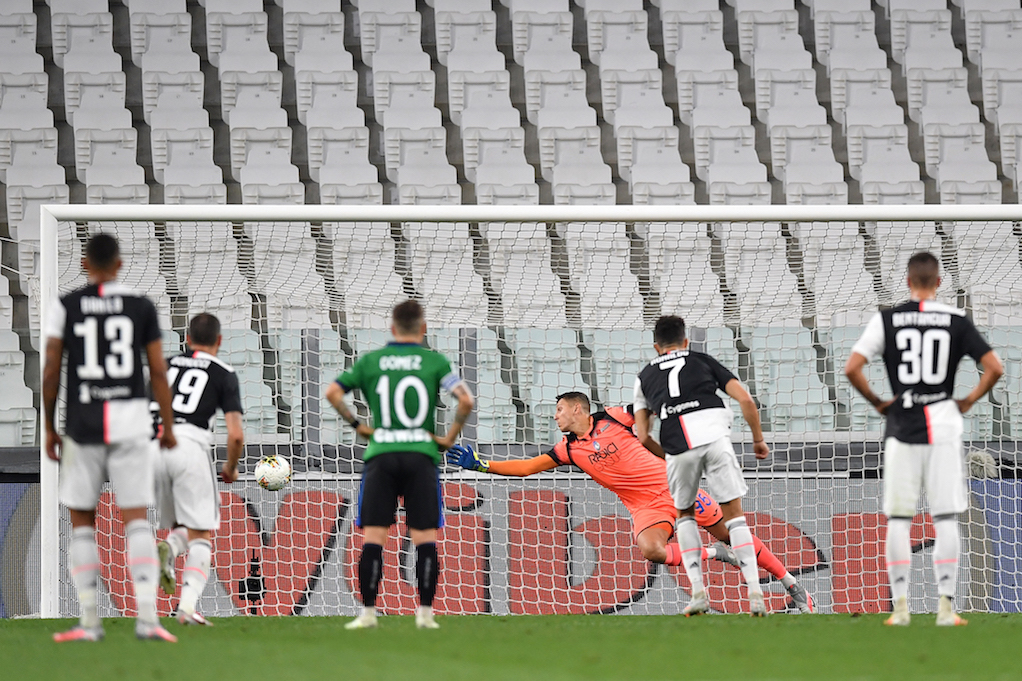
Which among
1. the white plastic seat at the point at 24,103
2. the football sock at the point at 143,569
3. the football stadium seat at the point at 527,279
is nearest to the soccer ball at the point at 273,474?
the football sock at the point at 143,569

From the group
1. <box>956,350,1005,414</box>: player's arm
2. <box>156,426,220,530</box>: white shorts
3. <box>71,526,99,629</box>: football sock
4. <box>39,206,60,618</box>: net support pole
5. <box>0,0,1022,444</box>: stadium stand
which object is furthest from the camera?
<box>0,0,1022,444</box>: stadium stand

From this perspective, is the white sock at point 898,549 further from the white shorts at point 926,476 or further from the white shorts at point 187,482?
the white shorts at point 187,482

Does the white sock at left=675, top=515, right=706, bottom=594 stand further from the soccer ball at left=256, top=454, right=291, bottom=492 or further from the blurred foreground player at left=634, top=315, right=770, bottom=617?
the soccer ball at left=256, top=454, right=291, bottom=492

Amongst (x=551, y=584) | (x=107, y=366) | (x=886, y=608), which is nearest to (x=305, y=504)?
(x=551, y=584)

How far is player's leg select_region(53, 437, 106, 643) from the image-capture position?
12.8ft

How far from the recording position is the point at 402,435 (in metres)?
4.55

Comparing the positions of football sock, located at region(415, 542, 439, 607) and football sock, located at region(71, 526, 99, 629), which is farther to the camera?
football sock, located at region(415, 542, 439, 607)

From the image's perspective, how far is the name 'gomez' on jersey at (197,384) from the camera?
5094 millimetres

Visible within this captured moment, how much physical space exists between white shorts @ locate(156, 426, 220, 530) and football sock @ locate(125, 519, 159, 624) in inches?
42.7

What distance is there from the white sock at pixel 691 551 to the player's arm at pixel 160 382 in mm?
2766

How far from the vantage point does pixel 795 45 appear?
1138 cm

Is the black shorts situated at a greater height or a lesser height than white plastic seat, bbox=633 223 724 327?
lesser

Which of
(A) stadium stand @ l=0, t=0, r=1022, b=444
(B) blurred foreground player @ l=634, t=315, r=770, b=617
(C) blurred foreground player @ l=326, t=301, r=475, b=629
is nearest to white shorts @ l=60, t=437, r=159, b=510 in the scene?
(C) blurred foreground player @ l=326, t=301, r=475, b=629

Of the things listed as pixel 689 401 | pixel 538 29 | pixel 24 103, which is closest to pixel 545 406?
pixel 689 401
